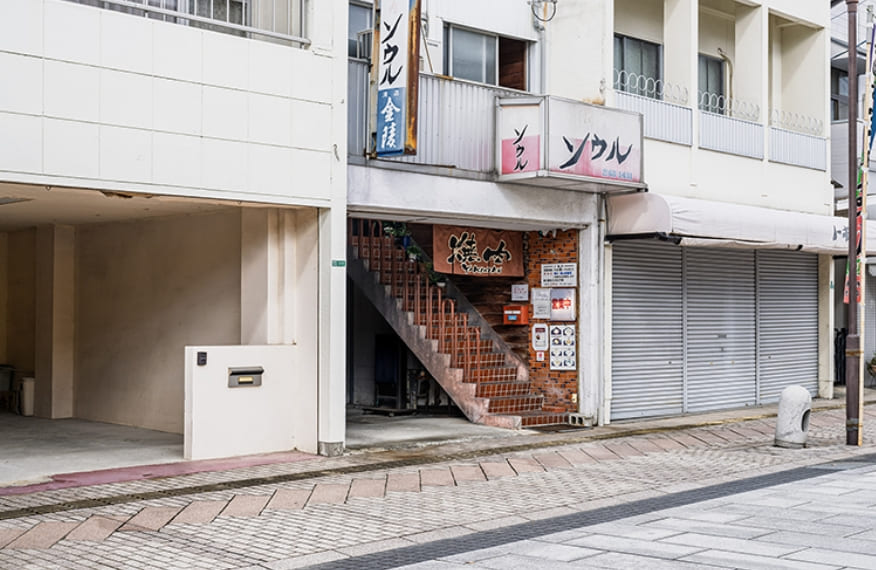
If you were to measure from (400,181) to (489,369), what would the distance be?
4.16 metres

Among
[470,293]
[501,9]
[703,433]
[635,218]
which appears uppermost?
[501,9]

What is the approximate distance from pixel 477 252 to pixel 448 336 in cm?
144

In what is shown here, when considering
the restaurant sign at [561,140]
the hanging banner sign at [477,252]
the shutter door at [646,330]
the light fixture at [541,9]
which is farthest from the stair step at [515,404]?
the light fixture at [541,9]

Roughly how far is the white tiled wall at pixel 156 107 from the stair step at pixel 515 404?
5222 mm

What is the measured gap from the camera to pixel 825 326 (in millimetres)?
21719

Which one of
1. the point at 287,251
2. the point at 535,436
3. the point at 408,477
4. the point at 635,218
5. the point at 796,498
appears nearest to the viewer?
the point at 796,498

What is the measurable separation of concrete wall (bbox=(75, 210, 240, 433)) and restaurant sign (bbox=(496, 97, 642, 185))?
163 inches

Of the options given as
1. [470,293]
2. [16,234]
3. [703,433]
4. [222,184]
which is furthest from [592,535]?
[16,234]

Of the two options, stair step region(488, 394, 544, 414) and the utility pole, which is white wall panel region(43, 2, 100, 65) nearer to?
stair step region(488, 394, 544, 414)

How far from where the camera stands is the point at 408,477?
11844 millimetres

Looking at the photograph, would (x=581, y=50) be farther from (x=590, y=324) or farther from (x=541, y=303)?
(x=590, y=324)

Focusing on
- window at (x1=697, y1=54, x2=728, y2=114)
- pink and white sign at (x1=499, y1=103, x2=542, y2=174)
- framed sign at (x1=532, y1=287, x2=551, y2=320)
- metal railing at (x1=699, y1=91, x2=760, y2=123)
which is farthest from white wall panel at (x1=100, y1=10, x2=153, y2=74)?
window at (x1=697, y1=54, x2=728, y2=114)

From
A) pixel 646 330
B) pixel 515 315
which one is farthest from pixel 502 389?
pixel 646 330

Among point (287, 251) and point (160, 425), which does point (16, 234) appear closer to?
point (160, 425)
